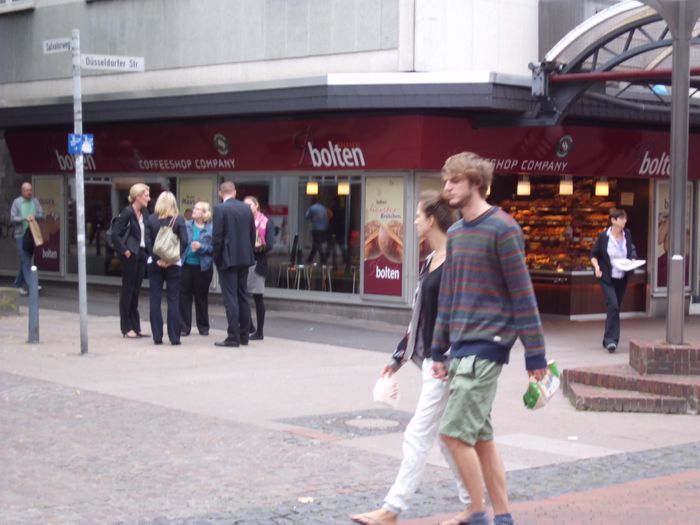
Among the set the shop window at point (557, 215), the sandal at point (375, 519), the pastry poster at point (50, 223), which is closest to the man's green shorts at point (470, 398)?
the sandal at point (375, 519)

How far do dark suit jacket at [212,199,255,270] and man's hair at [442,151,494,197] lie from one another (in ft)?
27.6

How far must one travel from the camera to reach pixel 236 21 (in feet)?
65.3

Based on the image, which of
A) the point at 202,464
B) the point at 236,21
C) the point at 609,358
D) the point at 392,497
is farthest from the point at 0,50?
the point at 392,497

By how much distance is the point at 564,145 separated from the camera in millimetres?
19344

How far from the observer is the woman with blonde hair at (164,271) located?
14.8 m

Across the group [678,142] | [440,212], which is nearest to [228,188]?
[678,142]

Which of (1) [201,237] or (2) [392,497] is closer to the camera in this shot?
(2) [392,497]

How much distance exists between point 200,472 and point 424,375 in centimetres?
205

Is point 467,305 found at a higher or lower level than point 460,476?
higher

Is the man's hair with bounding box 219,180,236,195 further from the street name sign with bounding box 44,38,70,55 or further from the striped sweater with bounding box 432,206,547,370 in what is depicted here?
the striped sweater with bounding box 432,206,547,370

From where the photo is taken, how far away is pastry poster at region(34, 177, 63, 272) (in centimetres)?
2444

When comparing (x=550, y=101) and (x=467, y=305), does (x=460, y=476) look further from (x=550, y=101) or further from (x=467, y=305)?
(x=550, y=101)

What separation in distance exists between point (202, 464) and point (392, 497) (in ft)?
6.93

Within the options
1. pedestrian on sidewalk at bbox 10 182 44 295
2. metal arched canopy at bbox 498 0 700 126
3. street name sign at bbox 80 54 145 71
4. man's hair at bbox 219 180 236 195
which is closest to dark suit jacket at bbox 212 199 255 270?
man's hair at bbox 219 180 236 195
